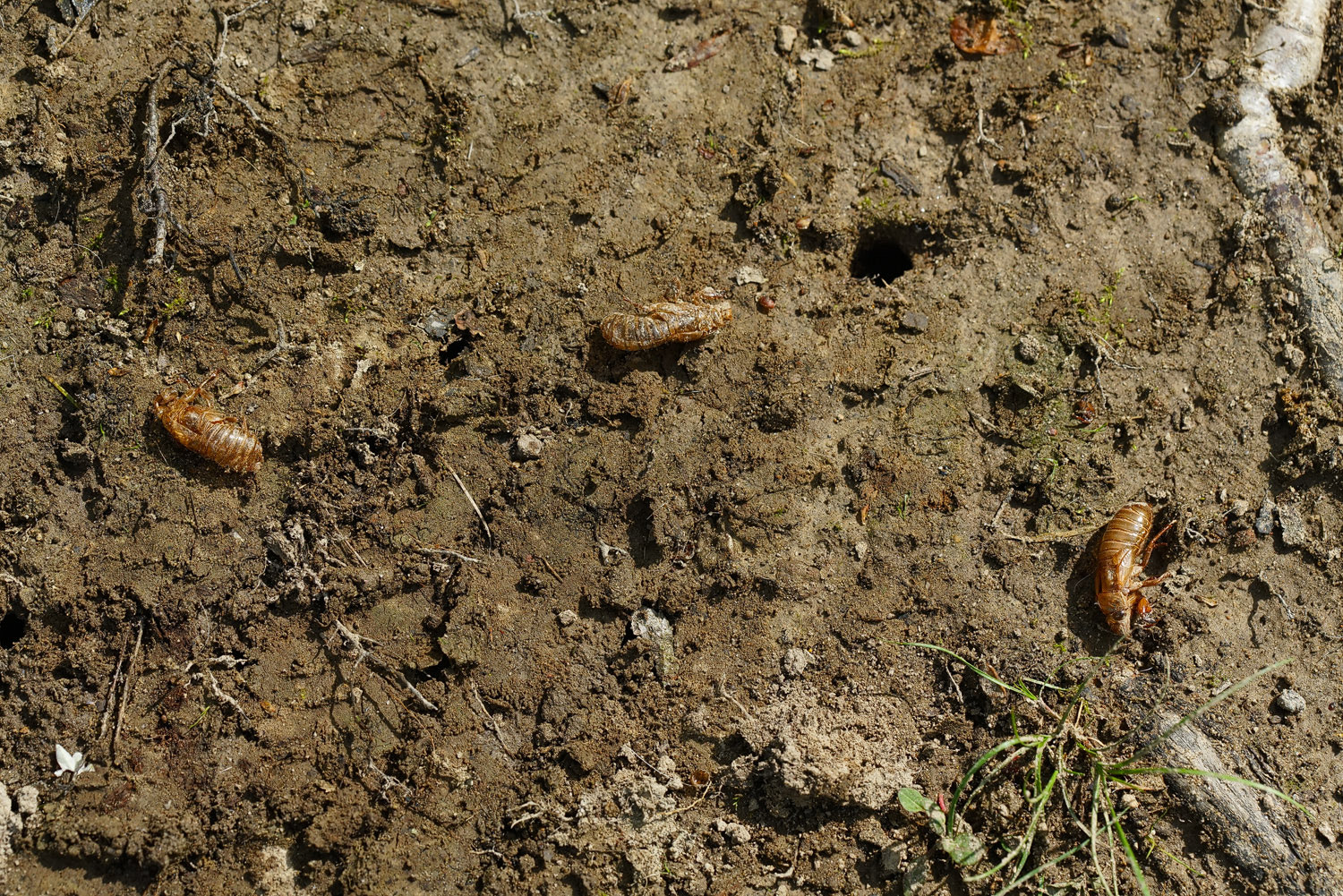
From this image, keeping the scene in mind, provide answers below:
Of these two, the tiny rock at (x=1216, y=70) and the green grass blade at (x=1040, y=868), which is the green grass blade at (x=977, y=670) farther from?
the tiny rock at (x=1216, y=70)

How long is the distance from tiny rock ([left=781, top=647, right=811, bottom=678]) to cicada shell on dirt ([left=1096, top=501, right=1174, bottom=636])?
5.16ft

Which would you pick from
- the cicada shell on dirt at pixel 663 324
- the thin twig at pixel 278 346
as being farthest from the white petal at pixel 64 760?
the cicada shell on dirt at pixel 663 324

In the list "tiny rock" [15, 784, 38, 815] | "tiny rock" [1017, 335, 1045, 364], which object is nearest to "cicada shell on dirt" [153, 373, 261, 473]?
"tiny rock" [15, 784, 38, 815]

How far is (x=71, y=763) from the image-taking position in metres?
4.00

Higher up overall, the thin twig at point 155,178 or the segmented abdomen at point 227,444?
the thin twig at point 155,178

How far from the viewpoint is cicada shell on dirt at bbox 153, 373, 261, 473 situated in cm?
414

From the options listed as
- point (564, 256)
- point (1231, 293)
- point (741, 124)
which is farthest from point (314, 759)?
point (1231, 293)

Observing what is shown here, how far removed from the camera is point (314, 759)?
407 centimetres

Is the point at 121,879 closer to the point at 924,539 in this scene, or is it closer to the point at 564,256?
the point at 564,256

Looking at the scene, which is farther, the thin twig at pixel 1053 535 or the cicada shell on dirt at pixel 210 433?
the thin twig at pixel 1053 535

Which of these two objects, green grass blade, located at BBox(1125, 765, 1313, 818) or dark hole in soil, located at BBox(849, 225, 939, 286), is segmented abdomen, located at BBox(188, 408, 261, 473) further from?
green grass blade, located at BBox(1125, 765, 1313, 818)

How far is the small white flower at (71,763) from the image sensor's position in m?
4.00

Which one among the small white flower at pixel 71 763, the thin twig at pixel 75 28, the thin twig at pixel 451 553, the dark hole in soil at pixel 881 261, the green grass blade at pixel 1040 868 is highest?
the thin twig at pixel 75 28

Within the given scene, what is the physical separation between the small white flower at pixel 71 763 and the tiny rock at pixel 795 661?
11.5 ft
